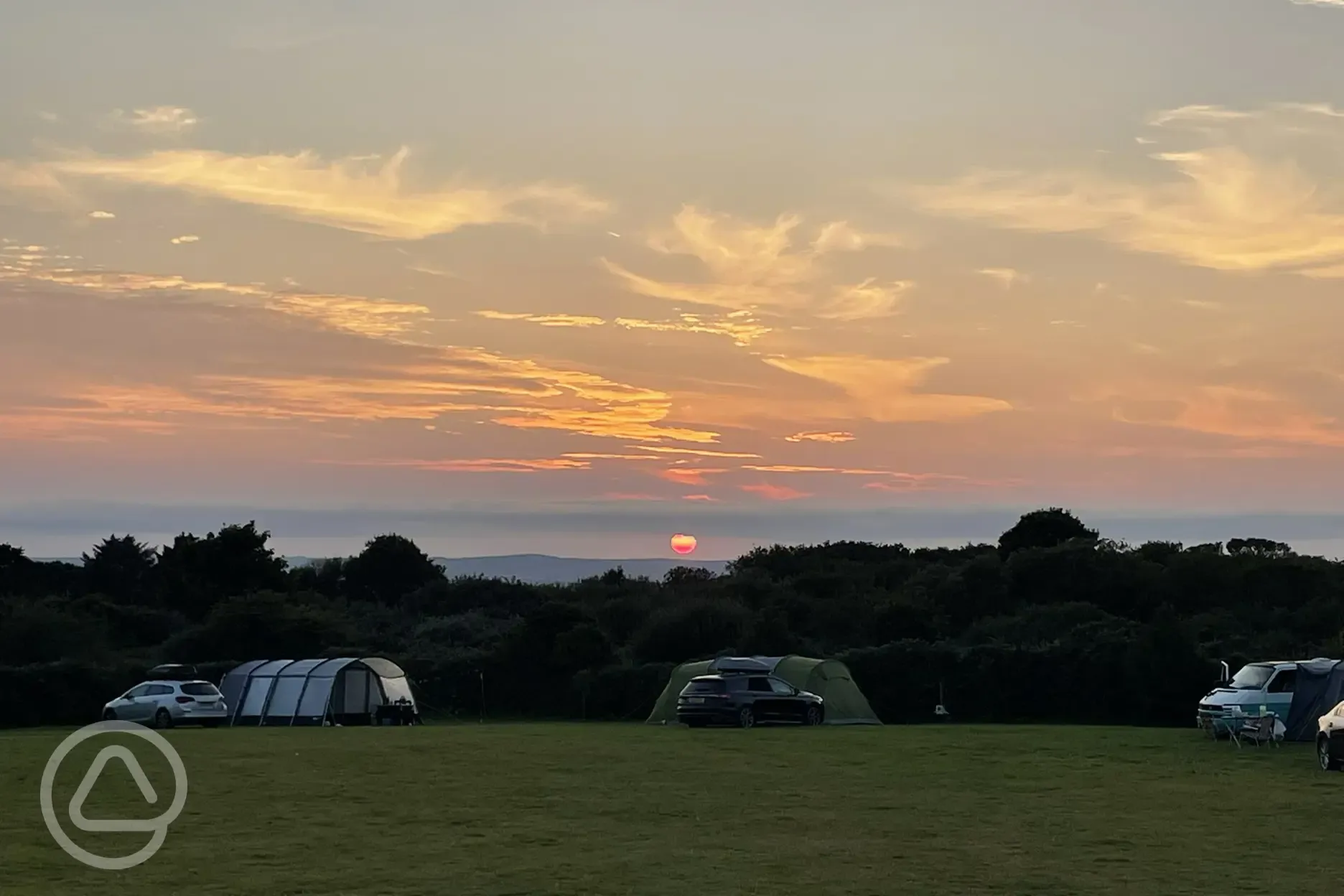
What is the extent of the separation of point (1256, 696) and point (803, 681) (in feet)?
41.8

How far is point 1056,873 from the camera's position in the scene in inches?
595

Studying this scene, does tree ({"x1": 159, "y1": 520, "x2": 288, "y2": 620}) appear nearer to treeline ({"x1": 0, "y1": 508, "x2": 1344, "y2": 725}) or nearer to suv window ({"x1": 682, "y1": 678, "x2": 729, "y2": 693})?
treeline ({"x1": 0, "y1": 508, "x2": 1344, "y2": 725})

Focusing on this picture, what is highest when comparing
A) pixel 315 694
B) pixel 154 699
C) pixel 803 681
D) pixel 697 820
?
pixel 803 681

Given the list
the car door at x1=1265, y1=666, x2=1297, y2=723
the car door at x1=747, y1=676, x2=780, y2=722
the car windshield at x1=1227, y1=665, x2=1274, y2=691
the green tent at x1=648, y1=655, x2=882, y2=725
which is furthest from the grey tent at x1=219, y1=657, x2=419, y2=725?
the car door at x1=1265, y1=666, x2=1297, y2=723

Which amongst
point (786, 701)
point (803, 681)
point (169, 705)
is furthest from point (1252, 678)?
point (169, 705)

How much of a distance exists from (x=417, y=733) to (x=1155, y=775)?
1870cm

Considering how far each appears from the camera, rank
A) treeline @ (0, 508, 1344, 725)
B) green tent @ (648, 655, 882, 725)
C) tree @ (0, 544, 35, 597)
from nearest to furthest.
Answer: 1. green tent @ (648, 655, 882, 725)
2. treeline @ (0, 508, 1344, 725)
3. tree @ (0, 544, 35, 597)

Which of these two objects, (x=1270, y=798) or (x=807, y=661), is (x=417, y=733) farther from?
(x=1270, y=798)

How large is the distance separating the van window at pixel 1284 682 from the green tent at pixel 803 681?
12.5 metres

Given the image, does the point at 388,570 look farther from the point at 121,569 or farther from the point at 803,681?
the point at 803,681

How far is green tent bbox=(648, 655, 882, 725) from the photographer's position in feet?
140

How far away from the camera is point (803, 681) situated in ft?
142

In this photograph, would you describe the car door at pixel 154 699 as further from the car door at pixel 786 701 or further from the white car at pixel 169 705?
the car door at pixel 786 701

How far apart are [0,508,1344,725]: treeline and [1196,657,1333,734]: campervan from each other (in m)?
10.7
